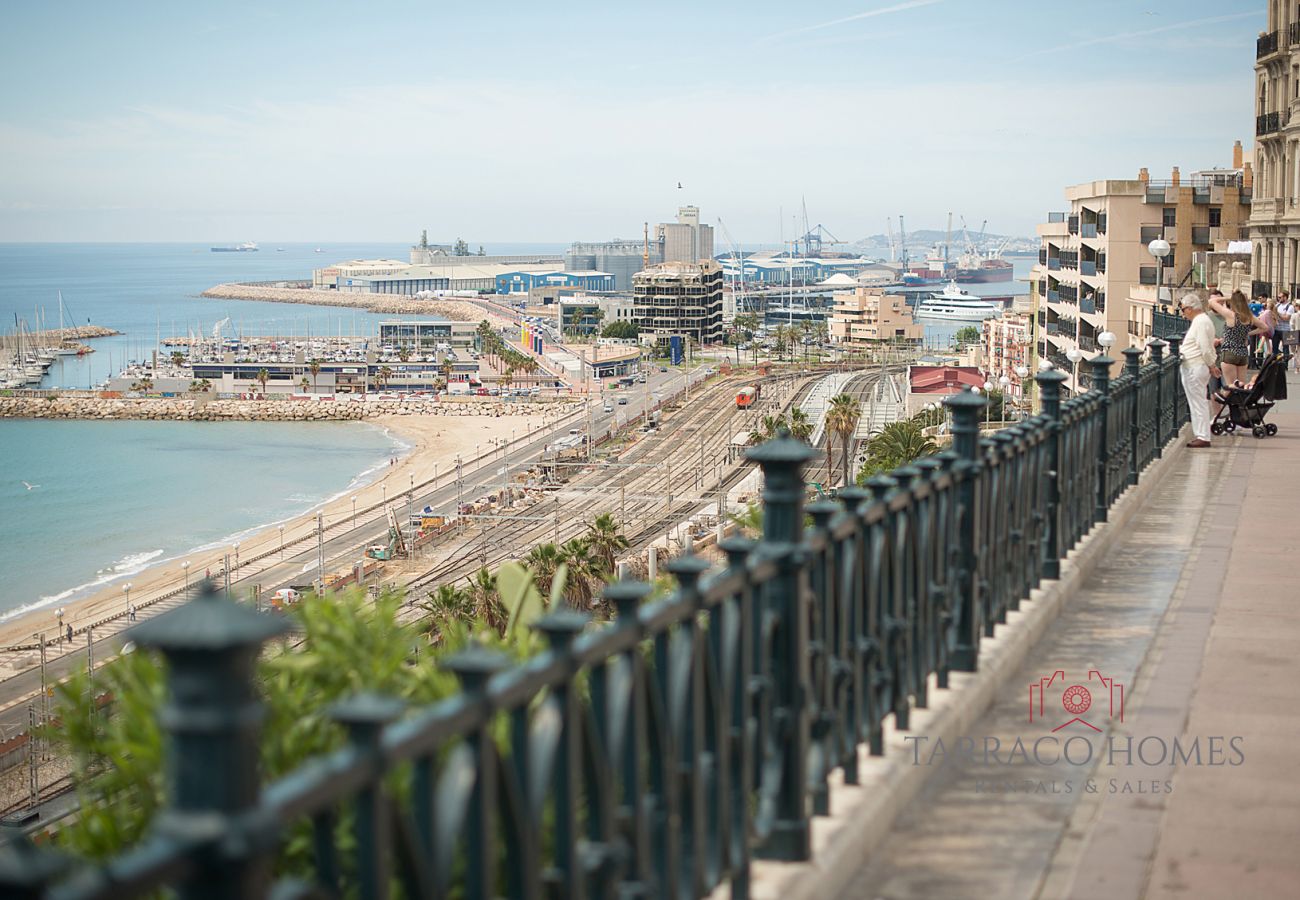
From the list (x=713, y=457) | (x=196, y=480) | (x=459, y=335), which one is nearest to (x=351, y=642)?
(x=713, y=457)

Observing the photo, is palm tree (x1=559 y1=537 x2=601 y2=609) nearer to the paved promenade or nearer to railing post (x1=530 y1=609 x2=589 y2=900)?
the paved promenade

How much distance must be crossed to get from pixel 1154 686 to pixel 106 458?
104 metres

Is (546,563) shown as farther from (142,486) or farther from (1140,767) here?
(142,486)

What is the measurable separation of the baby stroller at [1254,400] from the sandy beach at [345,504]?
1728 inches

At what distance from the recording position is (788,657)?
385cm

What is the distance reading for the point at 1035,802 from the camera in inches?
187

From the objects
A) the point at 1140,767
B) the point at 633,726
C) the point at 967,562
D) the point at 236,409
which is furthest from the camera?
the point at 236,409

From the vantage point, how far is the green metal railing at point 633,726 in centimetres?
175

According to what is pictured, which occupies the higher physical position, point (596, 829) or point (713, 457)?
point (596, 829)

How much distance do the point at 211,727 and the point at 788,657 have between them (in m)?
2.33

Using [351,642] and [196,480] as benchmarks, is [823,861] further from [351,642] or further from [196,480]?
[196,480]

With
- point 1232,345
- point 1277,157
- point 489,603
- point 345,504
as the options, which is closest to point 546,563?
point 489,603

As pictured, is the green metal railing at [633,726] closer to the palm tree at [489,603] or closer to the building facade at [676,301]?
the palm tree at [489,603]

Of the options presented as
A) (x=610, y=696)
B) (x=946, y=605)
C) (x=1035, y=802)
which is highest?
(x=610, y=696)
